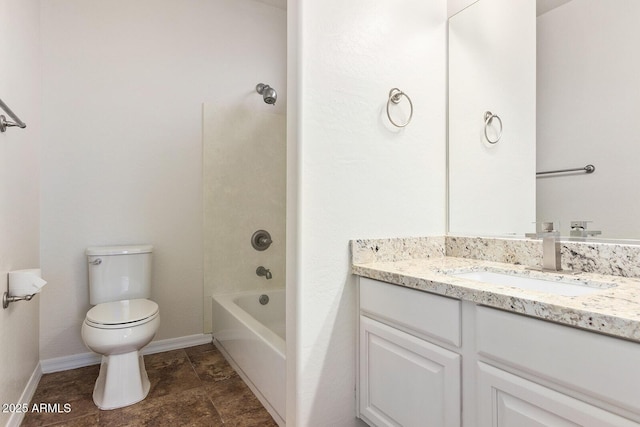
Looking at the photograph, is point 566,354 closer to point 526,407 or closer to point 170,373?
point 526,407

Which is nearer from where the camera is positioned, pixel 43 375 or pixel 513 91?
pixel 513 91

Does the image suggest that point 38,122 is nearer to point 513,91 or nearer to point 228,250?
point 228,250

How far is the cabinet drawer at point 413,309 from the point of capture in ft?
3.51

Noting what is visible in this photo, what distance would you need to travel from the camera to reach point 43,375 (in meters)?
2.13

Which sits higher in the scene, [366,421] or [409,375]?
[409,375]

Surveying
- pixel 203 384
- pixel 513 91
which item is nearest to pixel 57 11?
pixel 203 384

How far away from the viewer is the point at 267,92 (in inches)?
106

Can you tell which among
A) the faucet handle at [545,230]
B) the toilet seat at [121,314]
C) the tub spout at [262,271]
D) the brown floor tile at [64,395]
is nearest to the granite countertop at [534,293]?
the faucet handle at [545,230]

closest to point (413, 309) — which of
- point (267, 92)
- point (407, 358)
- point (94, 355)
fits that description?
point (407, 358)

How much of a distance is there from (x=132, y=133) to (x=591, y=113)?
101 inches

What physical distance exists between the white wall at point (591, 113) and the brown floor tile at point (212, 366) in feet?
6.31

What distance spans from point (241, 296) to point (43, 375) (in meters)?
1.26

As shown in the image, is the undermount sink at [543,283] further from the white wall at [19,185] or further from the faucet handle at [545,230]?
the white wall at [19,185]

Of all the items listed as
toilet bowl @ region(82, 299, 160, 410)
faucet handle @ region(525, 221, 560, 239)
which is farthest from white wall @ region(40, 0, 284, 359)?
faucet handle @ region(525, 221, 560, 239)
